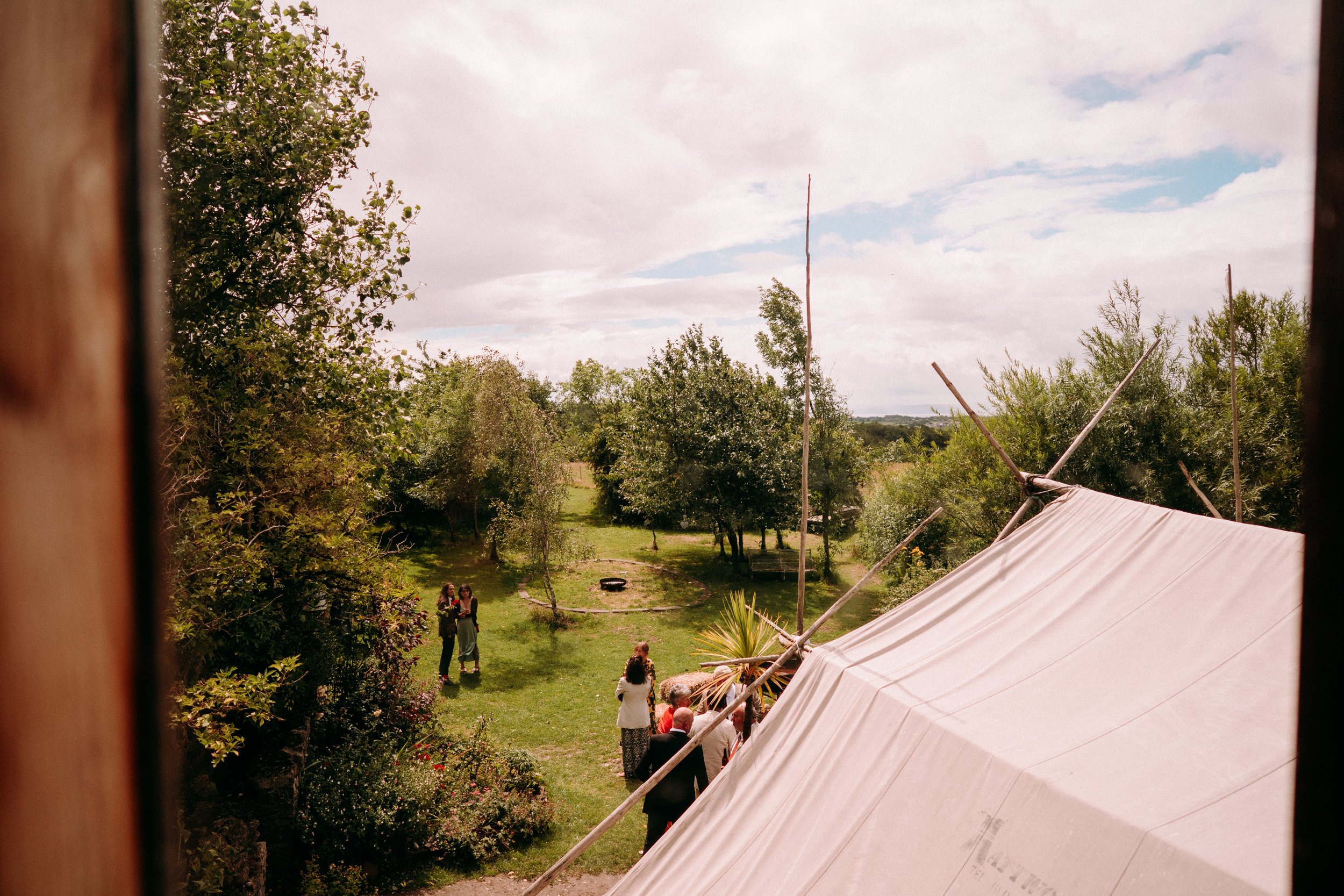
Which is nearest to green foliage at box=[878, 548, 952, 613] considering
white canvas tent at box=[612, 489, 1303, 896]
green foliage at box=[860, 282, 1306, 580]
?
green foliage at box=[860, 282, 1306, 580]

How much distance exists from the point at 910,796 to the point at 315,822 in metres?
6.07

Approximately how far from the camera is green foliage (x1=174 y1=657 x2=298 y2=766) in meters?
5.03

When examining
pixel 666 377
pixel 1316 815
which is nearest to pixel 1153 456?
pixel 666 377

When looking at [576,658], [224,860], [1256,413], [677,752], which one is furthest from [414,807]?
[1256,413]

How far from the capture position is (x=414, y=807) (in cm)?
729

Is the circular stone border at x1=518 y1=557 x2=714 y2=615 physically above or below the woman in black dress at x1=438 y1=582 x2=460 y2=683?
below

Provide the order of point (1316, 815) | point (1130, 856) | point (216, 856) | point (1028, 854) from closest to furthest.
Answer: point (1316, 815) → point (1130, 856) → point (1028, 854) → point (216, 856)

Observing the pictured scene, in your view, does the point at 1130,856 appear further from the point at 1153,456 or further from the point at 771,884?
the point at 1153,456

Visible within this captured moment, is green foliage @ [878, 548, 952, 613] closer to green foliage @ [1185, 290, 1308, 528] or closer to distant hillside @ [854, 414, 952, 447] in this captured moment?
distant hillside @ [854, 414, 952, 447]

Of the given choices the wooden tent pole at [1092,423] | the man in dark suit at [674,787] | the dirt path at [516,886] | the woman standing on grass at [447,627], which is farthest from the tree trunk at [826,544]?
the man in dark suit at [674,787]

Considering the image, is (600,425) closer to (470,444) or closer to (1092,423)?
(470,444)

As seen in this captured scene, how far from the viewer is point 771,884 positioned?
3.80 meters

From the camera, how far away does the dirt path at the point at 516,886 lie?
22.1 feet

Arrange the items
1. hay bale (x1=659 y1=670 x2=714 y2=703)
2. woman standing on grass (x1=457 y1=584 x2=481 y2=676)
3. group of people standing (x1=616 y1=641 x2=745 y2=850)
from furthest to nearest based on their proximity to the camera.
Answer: woman standing on grass (x1=457 y1=584 x2=481 y2=676), hay bale (x1=659 y1=670 x2=714 y2=703), group of people standing (x1=616 y1=641 x2=745 y2=850)
